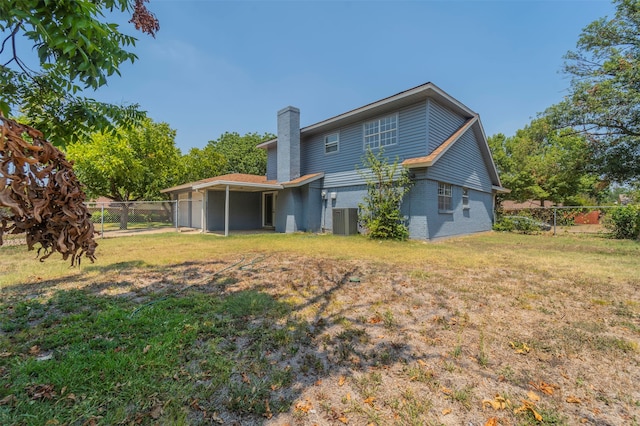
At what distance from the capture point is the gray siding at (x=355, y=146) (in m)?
10.7

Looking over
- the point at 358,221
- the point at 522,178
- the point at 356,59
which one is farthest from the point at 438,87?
the point at 522,178

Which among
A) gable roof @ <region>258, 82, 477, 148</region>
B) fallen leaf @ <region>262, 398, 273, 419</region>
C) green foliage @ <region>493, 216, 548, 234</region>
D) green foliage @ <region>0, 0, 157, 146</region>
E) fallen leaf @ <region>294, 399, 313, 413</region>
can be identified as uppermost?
gable roof @ <region>258, 82, 477, 148</region>

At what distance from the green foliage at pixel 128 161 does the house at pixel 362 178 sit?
4616 millimetres

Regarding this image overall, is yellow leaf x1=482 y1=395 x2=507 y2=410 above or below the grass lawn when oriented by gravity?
below

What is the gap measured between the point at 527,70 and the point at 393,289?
590 inches

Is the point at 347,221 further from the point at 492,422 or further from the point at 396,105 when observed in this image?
the point at 492,422

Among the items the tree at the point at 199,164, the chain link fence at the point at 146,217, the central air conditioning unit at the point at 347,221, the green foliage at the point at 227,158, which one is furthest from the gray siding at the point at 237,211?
the green foliage at the point at 227,158

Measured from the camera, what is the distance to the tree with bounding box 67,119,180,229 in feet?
51.8

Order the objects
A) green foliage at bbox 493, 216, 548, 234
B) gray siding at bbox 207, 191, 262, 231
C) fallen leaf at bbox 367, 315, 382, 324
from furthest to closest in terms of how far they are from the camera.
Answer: gray siding at bbox 207, 191, 262, 231 → green foliage at bbox 493, 216, 548, 234 → fallen leaf at bbox 367, 315, 382, 324

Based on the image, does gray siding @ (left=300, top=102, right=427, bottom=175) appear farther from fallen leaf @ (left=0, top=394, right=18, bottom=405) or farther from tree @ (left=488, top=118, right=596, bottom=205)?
tree @ (left=488, top=118, right=596, bottom=205)

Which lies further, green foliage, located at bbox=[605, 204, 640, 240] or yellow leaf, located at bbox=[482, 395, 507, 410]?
green foliage, located at bbox=[605, 204, 640, 240]

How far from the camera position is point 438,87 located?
33.2ft

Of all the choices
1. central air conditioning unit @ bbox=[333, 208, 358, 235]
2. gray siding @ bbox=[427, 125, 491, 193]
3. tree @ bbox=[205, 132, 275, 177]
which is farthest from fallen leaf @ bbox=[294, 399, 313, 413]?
tree @ bbox=[205, 132, 275, 177]

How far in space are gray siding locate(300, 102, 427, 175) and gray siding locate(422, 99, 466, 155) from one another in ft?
0.96
